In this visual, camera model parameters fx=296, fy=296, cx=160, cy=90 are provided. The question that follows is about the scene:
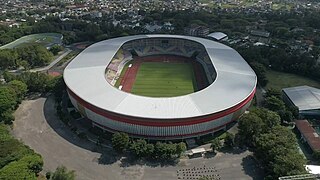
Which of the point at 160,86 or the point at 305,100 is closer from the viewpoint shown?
the point at 305,100

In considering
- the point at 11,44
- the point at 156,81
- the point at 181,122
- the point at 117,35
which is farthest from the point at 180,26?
the point at 181,122

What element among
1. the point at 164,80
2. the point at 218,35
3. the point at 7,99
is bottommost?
the point at 218,35

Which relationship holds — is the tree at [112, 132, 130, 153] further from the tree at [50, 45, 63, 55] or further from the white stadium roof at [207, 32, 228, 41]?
the white stadium roof at [207, 32, 228, 41]

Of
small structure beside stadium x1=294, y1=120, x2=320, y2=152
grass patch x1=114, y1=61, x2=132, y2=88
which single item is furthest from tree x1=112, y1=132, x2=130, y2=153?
small structure beside stadium x1=294, y1=120, x2=320, y2=152

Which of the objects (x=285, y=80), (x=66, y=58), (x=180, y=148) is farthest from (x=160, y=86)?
(x=66, y=58)

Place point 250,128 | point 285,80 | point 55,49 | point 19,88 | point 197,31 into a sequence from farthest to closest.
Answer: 1. point 197,31
2. point 55,49
3. point 285,80
4. point 19,88
5. point 250,128

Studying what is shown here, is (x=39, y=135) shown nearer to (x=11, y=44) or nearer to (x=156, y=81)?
(x=156, y=81)

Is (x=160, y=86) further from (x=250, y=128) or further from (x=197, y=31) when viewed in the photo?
(x=197, y=31)
